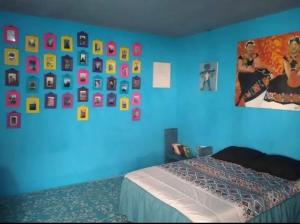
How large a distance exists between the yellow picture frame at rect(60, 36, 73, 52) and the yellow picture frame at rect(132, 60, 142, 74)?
950 millimetres

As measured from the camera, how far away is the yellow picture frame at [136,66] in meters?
3.82

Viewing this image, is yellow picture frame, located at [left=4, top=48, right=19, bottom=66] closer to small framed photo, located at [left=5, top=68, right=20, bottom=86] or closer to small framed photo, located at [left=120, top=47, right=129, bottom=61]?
small framed photo, located at [left=5, top=68, right=20, bottom=86]

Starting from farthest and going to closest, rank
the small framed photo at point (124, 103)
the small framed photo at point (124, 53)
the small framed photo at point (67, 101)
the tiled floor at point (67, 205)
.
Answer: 1. the small framed photo at point (124, 103)
2. the small framed photo at point (124, 53)
3. the small framed photo at point (67, 101)
4. the tiled floor at point (67, 205)

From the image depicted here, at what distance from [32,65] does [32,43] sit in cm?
27

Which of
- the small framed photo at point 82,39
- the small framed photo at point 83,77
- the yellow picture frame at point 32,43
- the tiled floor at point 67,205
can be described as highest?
the small framed photo at point 82,39

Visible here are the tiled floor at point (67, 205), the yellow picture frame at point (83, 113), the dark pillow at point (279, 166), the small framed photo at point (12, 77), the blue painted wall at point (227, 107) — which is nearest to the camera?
the dark pillow at point (279, 166)

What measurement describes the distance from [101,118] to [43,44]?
1.24 metres

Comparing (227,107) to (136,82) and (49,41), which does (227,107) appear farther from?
(49,41)

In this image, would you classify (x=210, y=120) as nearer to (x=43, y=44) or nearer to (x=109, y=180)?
(x=109, y=180)

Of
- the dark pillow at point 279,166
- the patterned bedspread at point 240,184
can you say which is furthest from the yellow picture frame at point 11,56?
the dark pillow at point 279,166

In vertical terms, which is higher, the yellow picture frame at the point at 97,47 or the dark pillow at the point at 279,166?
the yellow picture frame at the point at 97,47

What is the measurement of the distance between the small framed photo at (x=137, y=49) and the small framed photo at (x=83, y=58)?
74 cm

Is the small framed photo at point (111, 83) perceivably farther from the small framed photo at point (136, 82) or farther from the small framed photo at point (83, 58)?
the small framed photo at point (83, 58)

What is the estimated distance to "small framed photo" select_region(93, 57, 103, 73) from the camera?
11.5 feet
